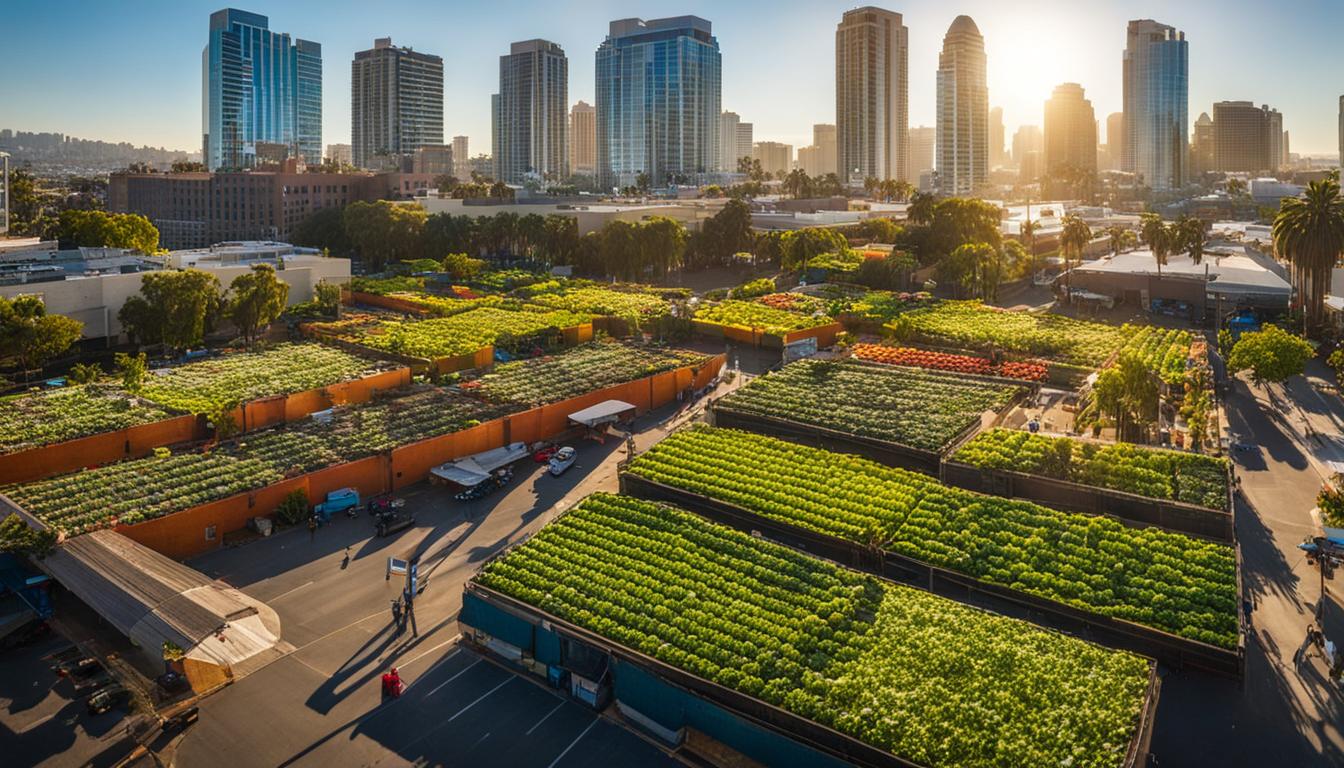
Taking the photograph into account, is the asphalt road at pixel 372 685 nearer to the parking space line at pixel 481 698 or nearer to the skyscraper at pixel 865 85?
the parking space line at pixel 481 698

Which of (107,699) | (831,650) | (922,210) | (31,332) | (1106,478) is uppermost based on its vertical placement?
(922,210)

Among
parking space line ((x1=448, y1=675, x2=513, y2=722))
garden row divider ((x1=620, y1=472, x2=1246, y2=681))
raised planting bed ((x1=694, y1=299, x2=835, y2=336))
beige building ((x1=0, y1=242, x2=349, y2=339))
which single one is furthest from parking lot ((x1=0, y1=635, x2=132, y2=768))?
raised planting bed ((x1=694, y1=299, x2=835, y2=336))

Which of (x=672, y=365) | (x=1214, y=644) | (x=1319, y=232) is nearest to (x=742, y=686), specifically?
(x=1214, y=644)

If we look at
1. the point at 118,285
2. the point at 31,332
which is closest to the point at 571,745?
the point at 31,332

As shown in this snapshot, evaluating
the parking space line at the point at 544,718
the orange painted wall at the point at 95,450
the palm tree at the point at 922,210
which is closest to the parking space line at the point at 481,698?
the parking space line at the point at 544,718

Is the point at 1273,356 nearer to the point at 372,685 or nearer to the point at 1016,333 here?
the point at 1016,333

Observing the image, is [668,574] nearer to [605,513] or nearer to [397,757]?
[605,513]
